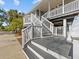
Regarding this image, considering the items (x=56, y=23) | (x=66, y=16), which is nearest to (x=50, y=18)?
(x=56, y=23)

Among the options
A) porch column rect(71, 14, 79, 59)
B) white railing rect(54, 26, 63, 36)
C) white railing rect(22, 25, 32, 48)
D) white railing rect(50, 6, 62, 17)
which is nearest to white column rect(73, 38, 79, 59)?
porch column rect(71, 14, 79, 59)

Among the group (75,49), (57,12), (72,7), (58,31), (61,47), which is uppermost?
(72,7)

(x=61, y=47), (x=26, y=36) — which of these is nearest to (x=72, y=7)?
(x=26, y=36)

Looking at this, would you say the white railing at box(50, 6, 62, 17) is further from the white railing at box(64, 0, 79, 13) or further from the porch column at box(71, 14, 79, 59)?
the porch column at box(71, 14, 79, 59)

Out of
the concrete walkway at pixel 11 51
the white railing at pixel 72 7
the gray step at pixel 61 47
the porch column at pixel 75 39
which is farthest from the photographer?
the white railing at pixel 72 7

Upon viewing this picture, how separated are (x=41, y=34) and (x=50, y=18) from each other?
17.1ft

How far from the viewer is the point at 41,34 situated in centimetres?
1231

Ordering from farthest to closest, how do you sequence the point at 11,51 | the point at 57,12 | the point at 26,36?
the point at 57,12 < the point at 26,36 < the point at 11,51

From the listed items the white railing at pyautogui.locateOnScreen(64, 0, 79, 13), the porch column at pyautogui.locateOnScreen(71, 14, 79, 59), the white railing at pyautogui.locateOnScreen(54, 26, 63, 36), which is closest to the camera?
the porch column at pyautogui.locateOnScreen(71, 14, 79, 59)

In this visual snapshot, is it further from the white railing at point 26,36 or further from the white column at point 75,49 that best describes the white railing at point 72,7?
the white column at point 75,49

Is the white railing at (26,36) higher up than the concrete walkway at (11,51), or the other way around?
the white railing at (26,36)

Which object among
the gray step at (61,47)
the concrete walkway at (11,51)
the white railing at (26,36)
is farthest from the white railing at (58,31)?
the gray step at (61,47)

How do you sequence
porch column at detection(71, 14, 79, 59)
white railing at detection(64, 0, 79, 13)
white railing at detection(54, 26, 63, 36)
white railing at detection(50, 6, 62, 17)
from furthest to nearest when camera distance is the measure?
white railing at detection(50, 6, 62, 17), white railing at detection(54, 26, 63, 36), white railing at detection(64, 0, 79, 13), porch column at detection(71, 14, 79, 59)

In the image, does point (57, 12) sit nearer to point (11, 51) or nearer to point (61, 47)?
point (11, 51)
